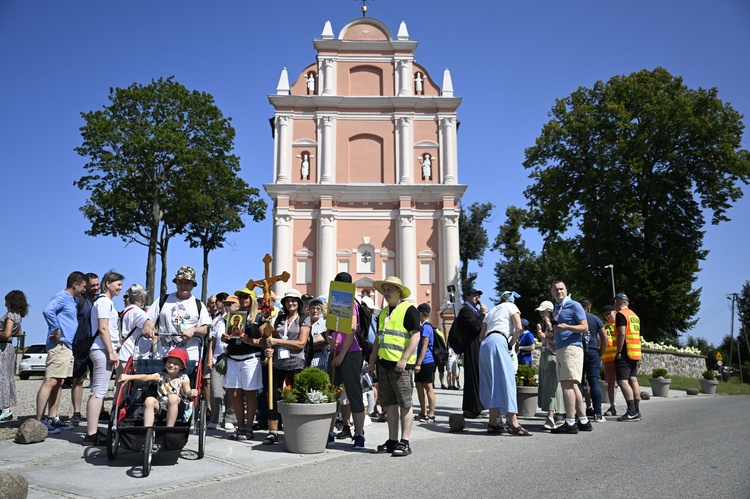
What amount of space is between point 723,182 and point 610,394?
22850 mm

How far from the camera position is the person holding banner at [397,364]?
650 centimetres

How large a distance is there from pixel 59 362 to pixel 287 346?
3.03 meters

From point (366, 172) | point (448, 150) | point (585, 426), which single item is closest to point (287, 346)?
point (585, 426)

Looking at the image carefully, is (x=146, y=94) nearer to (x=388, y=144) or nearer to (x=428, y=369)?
(x=388, y=144)

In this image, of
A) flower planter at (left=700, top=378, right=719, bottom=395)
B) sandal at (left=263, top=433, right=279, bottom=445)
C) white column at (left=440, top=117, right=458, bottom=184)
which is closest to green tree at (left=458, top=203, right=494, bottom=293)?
white column at (left=440, top=117, right=458, bottom=184)

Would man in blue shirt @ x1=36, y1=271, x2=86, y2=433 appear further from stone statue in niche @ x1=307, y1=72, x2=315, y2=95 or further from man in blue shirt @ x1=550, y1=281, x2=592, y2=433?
stone statue in niche @ x1=307, y1=72, x2=315, y2=95

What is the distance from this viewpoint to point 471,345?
9.38 metres

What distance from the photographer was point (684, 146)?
2900 cm

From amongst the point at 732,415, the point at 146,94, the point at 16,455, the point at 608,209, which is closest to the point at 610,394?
the point at 732,415

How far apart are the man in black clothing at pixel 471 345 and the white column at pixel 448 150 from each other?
27820mm

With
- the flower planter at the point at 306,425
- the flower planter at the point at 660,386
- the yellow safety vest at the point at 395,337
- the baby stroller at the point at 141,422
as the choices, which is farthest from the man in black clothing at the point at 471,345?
the flower planter at the point at 660,386

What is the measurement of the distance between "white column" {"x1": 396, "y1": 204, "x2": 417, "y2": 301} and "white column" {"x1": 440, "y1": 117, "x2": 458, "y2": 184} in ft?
11.0

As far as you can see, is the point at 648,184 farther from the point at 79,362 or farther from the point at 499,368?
the point at 79,362

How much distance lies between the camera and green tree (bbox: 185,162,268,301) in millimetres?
31336
